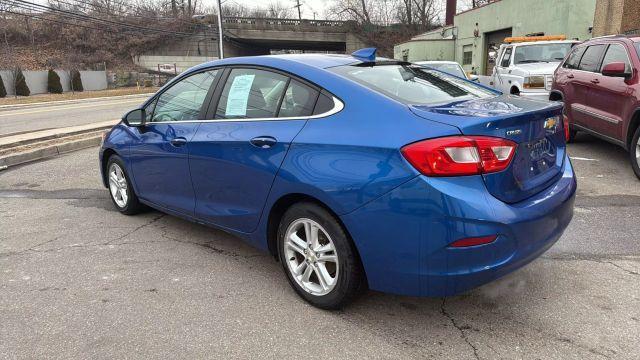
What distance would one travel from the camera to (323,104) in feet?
10.2

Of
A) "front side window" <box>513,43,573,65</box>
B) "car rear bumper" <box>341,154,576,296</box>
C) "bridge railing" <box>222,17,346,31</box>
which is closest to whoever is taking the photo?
"car rear bumper" <box>341,154,576,296</box>

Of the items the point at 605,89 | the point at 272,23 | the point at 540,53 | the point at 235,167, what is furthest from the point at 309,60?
the point at 272,23

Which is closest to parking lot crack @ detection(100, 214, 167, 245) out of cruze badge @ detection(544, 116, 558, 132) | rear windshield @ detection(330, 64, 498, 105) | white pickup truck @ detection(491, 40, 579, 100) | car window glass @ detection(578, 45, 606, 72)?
rear windshield @ detection(330, 64, 498, 105)

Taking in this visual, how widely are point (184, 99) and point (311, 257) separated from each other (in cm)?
196

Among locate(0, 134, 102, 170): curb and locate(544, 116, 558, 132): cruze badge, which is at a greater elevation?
locate(544, 116, 558, 132): cruze badge

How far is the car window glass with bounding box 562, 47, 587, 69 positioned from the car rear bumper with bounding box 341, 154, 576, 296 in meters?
6.12

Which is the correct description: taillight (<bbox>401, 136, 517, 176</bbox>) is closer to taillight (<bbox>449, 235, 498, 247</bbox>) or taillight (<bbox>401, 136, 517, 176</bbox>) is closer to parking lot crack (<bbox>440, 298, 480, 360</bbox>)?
taillight (<bbox>449, 235, 498, 247</bbox>)

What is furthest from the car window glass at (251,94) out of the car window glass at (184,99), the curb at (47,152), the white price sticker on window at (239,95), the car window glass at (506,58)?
the car window glass at (506,58)

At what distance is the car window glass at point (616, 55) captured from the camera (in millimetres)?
6328

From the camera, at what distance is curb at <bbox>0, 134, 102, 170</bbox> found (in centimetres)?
829

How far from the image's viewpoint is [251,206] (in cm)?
347

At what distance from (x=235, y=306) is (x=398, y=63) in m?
2.20

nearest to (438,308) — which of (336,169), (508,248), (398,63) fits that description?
(508,248)

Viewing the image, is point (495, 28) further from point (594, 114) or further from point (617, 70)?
point (617, 70)
